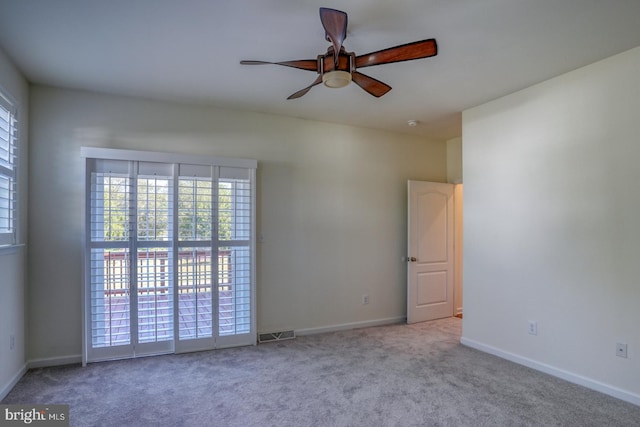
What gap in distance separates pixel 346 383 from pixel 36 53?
142 inches

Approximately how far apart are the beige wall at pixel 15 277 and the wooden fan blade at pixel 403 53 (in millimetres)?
2753

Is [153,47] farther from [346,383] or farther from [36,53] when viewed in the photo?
[346,383]

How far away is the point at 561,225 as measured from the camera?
312cm

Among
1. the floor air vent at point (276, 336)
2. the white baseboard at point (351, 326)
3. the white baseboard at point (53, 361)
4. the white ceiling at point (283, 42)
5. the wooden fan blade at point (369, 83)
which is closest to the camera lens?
the white ceiling at point (283, 42)

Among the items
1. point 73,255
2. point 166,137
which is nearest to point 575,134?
point 166,137

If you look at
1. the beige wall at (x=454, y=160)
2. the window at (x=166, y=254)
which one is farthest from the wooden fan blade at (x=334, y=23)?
the beige wall at (x=454, y=160)

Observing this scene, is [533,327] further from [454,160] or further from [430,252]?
[454,160]

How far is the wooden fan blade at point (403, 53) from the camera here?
2028 millimetres

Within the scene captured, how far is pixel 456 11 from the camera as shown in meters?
2.18

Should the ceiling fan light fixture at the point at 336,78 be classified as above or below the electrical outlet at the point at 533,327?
above

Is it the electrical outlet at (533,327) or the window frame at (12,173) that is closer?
the window frame at (12,173)

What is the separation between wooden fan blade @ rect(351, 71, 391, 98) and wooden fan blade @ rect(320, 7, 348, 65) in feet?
1.23

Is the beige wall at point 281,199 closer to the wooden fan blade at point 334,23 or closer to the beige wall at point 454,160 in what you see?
the beige wall at point 454,160

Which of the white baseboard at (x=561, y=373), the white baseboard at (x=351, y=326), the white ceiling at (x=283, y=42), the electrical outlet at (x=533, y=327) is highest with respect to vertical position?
the white ceiling at (x=283, y=42)
